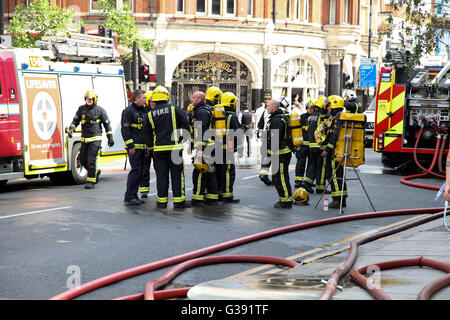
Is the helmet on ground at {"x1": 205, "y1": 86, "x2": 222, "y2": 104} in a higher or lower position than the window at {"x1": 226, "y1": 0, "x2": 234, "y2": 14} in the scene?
lower

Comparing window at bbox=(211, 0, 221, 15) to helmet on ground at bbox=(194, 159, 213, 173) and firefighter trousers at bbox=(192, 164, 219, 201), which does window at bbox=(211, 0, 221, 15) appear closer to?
firefighter trousers at bbox=(192, 164, 219, 201)

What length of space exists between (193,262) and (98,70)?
29.7 feet

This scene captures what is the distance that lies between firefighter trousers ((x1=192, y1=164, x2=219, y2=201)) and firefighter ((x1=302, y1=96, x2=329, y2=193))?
2.37m

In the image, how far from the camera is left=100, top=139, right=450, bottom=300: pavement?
4.77m

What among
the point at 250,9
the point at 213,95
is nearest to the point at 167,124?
the point at 213,95

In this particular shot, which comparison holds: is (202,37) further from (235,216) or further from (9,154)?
(235,216)

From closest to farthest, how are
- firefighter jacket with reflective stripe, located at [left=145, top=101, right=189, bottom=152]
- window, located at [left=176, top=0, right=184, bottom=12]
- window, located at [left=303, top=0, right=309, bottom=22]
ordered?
1. firefighter jacket with reflective stripe, located at [left=145, top=101, right=189, bottom=152]
2. window, located at [left=176, top=0, right=184, bottom=12]
3. window, located at [left=303, top=0, right=309, bottom=22]

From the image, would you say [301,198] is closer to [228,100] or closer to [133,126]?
[228,100]

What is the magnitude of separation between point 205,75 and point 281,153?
26221 mm

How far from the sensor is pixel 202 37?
116 ft

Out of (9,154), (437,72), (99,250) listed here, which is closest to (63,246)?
(99,250)

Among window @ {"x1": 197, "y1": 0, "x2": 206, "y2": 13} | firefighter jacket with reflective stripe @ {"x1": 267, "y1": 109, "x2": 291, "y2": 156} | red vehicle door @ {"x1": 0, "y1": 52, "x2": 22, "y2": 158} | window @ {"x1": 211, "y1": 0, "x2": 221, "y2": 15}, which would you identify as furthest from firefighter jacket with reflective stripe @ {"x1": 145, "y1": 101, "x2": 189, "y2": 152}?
window @ {"x1": 211, "y1": 0, "x2": 221, "y2": 15}

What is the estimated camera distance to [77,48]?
13969 mm

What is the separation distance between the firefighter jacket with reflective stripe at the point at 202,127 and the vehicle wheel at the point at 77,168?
3921 millimetres
